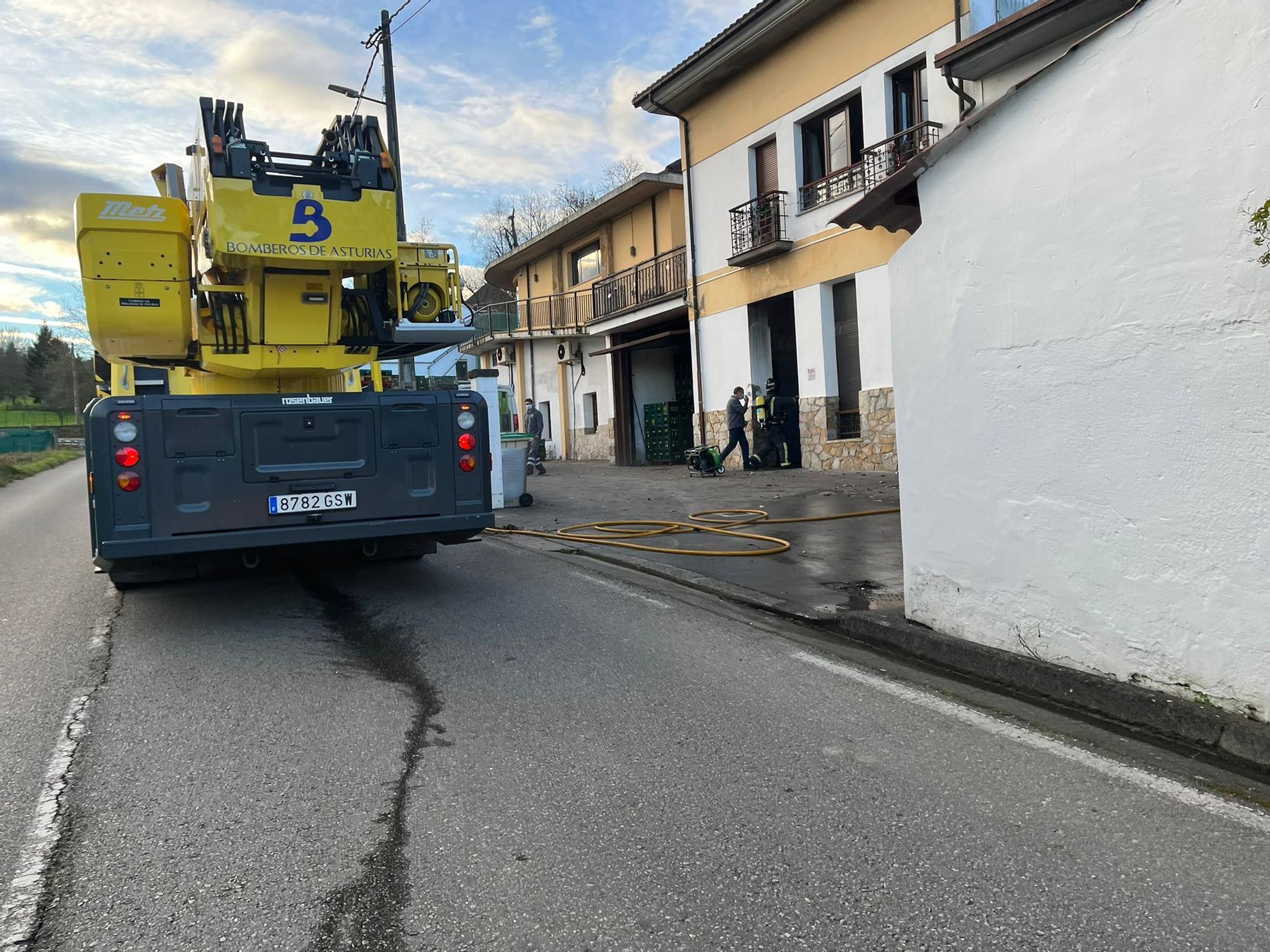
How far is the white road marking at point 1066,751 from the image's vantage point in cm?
301

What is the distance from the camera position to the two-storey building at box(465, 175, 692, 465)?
23594mm

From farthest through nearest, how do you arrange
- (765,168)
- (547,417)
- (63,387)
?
(63,387) < (547,417) < (765,168)

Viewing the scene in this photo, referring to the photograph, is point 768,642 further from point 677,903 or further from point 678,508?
point 678,508

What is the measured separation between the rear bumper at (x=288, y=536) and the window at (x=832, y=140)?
43.1 feet

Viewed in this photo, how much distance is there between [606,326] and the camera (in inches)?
1014

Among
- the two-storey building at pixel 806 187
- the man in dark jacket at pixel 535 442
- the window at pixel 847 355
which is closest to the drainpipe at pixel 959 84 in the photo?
the two-storey building at pixel 806 187

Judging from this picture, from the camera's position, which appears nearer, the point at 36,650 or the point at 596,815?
the point at 596,815

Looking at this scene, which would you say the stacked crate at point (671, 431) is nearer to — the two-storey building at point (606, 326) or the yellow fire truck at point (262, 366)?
the two-storey building at point (606, 326)

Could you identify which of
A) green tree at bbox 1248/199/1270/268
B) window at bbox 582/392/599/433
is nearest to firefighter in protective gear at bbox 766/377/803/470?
window at bbox 582/392/599/433

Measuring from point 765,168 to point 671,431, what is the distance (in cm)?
800

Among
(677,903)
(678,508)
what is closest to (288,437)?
(677,903)

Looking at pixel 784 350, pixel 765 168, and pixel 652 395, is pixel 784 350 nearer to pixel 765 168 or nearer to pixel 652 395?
pixel 765 168

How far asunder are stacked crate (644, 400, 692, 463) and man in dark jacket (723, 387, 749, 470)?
5891 mm

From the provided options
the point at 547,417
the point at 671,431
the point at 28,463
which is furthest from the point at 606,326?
the point at 28,463
